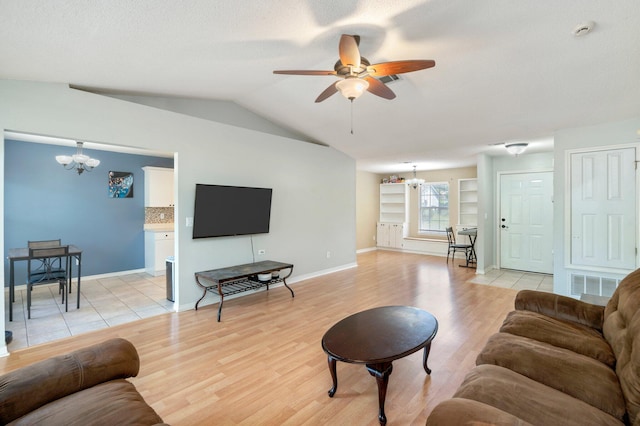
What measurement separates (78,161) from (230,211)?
2704mm

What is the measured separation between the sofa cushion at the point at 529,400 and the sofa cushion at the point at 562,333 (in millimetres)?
553

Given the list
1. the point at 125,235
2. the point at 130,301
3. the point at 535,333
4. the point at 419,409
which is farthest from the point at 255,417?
the point at 125,235

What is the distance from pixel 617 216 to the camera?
3922 millimetres

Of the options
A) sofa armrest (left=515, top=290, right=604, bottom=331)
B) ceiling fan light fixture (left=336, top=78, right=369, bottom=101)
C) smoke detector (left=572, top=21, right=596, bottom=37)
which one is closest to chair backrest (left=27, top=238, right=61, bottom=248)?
ceiling fan light fixture (left=336, top=78, right=369, bottom=101)

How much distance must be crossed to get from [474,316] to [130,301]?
473 centimetres

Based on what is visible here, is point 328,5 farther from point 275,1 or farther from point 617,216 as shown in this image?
point 617,216

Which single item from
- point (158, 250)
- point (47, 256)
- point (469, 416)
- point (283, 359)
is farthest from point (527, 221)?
point (47, 256)

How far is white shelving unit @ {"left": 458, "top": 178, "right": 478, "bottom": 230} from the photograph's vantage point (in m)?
7.95

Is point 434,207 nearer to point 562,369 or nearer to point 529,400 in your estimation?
point 562,369

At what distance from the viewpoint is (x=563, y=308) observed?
2.30 m

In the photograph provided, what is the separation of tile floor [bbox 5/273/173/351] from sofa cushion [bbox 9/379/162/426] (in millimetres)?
2382

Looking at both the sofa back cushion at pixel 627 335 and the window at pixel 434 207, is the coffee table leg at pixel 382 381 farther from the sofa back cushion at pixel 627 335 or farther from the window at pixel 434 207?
the window at pixel 434 207

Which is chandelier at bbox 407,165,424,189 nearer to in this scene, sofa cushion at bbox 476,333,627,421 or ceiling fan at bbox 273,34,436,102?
ceiling fan at bbox 273,34,436,102

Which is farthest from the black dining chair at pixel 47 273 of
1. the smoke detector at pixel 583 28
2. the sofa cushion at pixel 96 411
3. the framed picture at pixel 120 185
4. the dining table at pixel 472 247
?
the dining table at pixel 472 247
